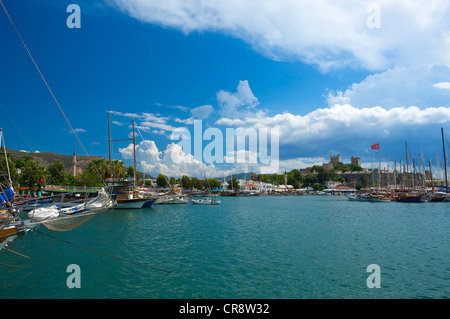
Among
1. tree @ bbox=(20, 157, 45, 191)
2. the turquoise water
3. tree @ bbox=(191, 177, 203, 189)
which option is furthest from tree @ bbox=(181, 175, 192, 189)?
the turquoise water

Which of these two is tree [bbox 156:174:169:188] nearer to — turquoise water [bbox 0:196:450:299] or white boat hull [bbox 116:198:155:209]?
white boat hull [bbox 116:198:155:209]

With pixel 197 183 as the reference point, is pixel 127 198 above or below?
below

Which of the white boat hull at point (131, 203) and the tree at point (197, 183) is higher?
the tree at point (197, 183)

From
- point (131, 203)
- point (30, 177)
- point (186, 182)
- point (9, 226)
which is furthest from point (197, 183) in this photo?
point (9, 226)

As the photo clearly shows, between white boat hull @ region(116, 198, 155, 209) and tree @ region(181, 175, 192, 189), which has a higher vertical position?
tree @ region(181, 175, 192, 189)

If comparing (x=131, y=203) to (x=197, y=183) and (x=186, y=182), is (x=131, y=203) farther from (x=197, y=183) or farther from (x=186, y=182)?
(x=197, y=183)

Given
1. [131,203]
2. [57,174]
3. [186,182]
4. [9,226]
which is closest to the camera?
[9,226]

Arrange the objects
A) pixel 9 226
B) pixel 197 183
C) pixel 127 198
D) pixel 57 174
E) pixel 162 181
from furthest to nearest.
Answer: pixel 197 183 → pixel 162 181 → pixel 57 174 → pixel 127 198 → pixel 9 226

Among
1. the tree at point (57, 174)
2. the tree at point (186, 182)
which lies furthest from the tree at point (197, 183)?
the tree at point (57, 174)

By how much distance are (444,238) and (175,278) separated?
989 inches

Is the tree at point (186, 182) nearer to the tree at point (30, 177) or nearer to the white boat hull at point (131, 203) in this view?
the tree at point (30, 177)

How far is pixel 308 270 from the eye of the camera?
1506cm

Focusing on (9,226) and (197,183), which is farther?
(197,183)
